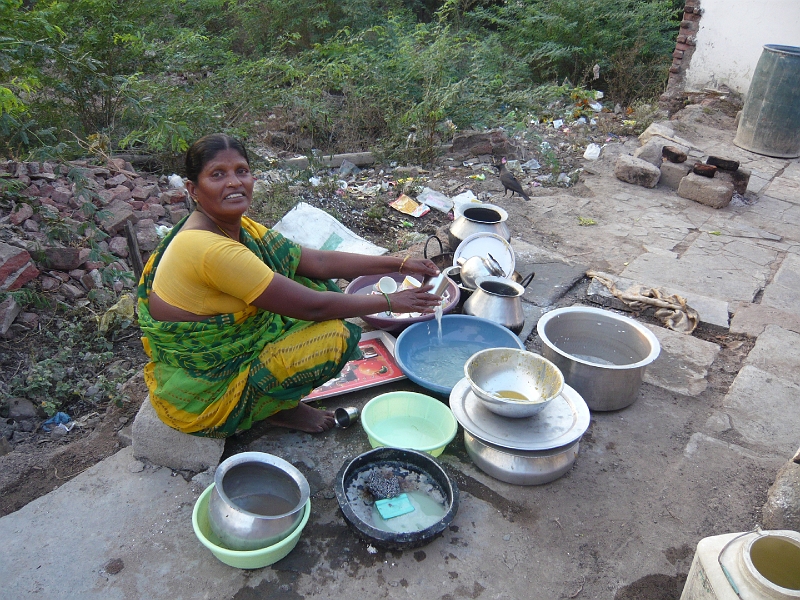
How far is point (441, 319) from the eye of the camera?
3230 millimetres

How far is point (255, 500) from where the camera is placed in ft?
7.25

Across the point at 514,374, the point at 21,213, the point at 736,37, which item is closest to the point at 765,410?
the point at 514,374

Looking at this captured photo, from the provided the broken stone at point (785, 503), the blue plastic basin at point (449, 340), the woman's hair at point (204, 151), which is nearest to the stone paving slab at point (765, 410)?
the broken stone at point (785, 503)

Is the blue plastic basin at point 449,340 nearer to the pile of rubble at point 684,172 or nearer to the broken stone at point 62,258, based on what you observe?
the broken stone at point 62,258

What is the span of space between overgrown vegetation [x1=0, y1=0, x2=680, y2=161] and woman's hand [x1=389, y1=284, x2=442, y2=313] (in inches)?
95.3

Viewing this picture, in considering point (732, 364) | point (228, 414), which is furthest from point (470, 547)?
point (732, 364)

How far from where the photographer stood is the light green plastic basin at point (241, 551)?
1939mm

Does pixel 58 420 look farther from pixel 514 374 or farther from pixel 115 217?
pixel 514 374

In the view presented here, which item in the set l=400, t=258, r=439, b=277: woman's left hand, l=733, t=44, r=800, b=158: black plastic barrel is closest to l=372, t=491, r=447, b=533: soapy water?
l=400, t=258, r=439, b=277: woman's left hand

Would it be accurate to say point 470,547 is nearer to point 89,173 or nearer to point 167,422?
point 167,422

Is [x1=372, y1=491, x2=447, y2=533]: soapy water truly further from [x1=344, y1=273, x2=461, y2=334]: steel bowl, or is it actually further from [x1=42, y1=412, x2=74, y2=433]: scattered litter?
[x1=42, y1=412, x2=74, y2=433]: scattered litter

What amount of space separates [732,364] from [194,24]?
979 centimetres

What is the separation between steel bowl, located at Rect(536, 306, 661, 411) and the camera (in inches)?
109

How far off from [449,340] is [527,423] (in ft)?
2.85
